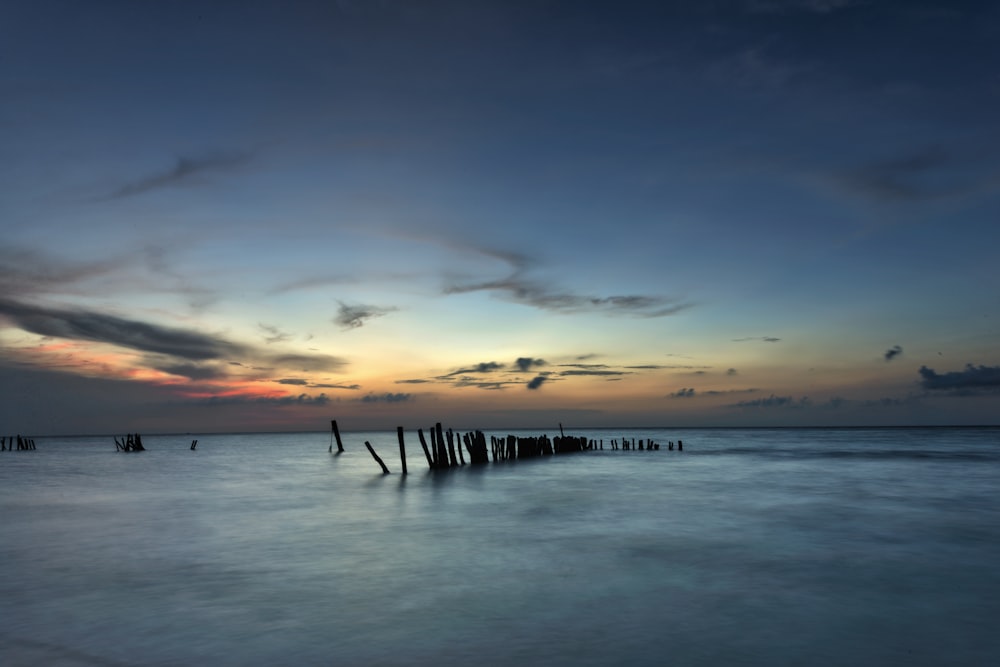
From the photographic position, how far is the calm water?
6.88 meters

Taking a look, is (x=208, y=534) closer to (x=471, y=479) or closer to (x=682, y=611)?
(x=682, y=611)

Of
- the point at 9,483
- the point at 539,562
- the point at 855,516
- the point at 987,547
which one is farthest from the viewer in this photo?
the point at 9,483

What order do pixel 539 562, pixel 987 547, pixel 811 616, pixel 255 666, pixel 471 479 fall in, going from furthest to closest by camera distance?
pixel 471 479
pixel 987 547
pixel 539 562
pixel 811 616
pixel 255 666

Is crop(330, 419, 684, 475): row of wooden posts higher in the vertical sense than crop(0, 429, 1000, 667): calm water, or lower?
higher

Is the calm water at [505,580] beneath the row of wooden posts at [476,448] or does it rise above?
beneath

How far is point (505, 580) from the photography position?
9875mm

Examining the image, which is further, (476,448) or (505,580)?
(476,448)

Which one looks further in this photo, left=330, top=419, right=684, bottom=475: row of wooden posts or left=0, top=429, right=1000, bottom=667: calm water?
left=330, top=419, right=684, bottom=475: row of wooden posts

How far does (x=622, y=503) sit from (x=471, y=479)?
9.37m

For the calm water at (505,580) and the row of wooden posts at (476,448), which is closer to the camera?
the calm water at (505,580)

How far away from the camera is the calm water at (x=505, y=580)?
6.88 meters

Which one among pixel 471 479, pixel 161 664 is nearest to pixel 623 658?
pixel 161 664

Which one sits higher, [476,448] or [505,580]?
[476,448]

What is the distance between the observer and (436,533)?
14250 millimetres
